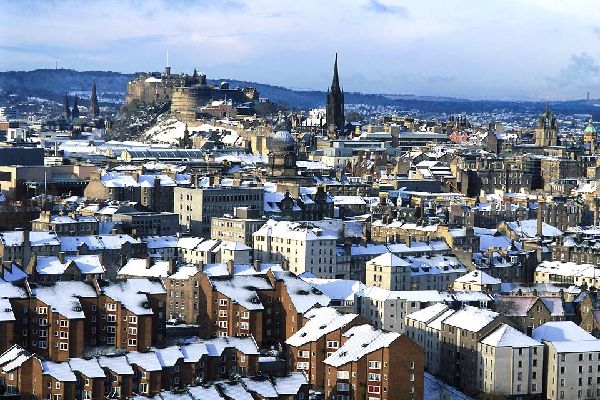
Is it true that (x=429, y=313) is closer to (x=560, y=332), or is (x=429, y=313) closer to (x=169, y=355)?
(x=560, y=332)

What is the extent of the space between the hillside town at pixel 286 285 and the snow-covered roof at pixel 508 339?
84 mm

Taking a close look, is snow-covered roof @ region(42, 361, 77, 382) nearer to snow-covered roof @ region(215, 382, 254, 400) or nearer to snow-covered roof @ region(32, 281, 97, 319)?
snow-covered roof @ region(32, 281, 97, 319)

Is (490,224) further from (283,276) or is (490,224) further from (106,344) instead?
(106,344)

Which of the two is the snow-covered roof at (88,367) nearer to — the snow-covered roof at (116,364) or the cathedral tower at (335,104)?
the snow-covered roof at (116,364)

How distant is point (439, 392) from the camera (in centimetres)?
6228

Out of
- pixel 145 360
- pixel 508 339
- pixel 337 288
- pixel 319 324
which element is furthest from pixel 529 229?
pixel 145 360

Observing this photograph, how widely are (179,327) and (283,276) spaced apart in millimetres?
6058

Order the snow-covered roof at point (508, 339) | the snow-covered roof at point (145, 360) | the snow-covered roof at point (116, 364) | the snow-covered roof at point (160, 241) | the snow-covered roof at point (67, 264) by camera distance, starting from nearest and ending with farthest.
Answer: the snow-covered roof at point (116, 364) < the snow-covered roof at point (145, 360) < the snow-covered roof at point (508, 339) < the snow-covered roof at point (67, 264) < the snow-covered roof at point (160, 241)

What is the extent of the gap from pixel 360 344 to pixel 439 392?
462 cm

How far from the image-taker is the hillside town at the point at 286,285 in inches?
2318

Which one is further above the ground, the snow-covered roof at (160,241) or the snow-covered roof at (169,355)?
the snow-covered roof at (160,241)

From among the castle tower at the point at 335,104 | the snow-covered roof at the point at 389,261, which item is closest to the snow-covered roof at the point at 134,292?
the snow-covered roof at the point at 389,261

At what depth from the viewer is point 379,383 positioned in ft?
192

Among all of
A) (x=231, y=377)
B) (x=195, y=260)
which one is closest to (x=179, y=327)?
(x=231, y=377)
